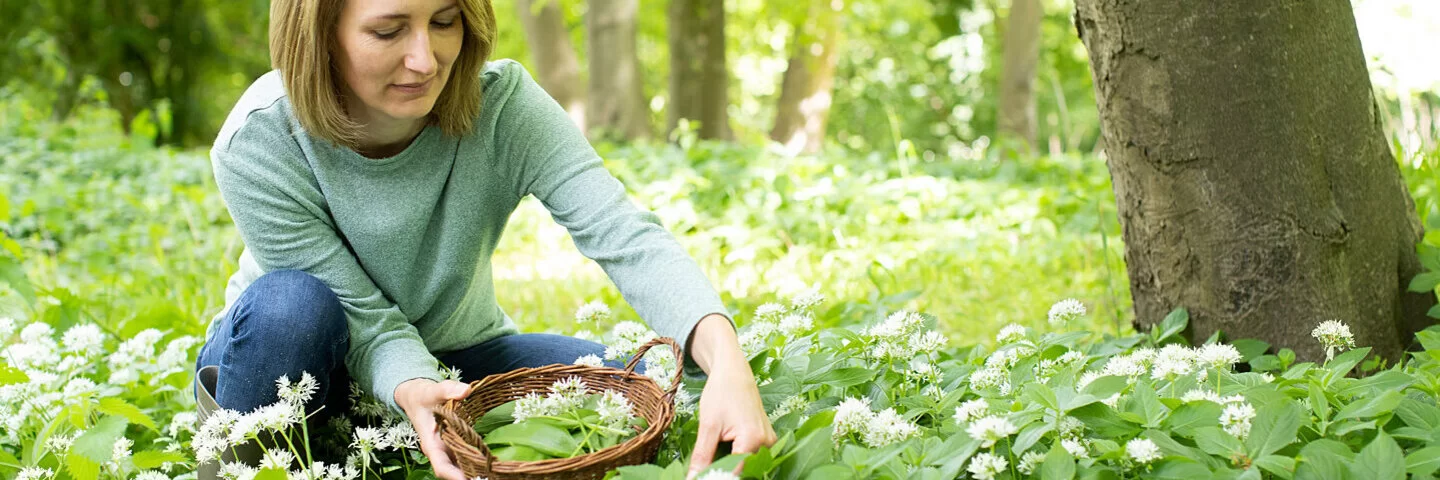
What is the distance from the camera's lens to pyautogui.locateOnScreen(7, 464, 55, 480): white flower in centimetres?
204

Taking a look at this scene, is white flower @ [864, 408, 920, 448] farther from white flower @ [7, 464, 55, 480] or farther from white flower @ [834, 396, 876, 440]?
white flower @ [7, 464, 55, 480]

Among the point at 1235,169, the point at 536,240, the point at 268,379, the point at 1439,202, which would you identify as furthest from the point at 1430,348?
the point at 536,240

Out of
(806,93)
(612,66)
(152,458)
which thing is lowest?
(806,93)

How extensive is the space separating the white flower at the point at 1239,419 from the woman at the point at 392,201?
0.75 metres

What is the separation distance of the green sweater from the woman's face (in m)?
0.16

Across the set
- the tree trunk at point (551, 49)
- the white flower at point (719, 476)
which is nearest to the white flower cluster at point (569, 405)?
the white flower at point (719, 476)

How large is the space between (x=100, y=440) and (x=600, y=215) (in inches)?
39.7

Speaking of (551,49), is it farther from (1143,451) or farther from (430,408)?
(1143,451)

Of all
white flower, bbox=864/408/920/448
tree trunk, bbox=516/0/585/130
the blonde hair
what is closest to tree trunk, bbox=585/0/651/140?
tree trunk, bbox=516/0/585/130

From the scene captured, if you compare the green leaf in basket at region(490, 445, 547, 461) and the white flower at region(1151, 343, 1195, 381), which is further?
the white flower at region(1151, 343, 1195, 381)

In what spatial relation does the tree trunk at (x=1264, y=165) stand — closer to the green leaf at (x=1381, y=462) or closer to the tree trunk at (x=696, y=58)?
the green leaf at (x=1381, y=462)

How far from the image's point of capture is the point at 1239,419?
160 cm

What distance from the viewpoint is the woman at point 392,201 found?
2.00 m

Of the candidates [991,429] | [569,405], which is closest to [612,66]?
[569,405]
